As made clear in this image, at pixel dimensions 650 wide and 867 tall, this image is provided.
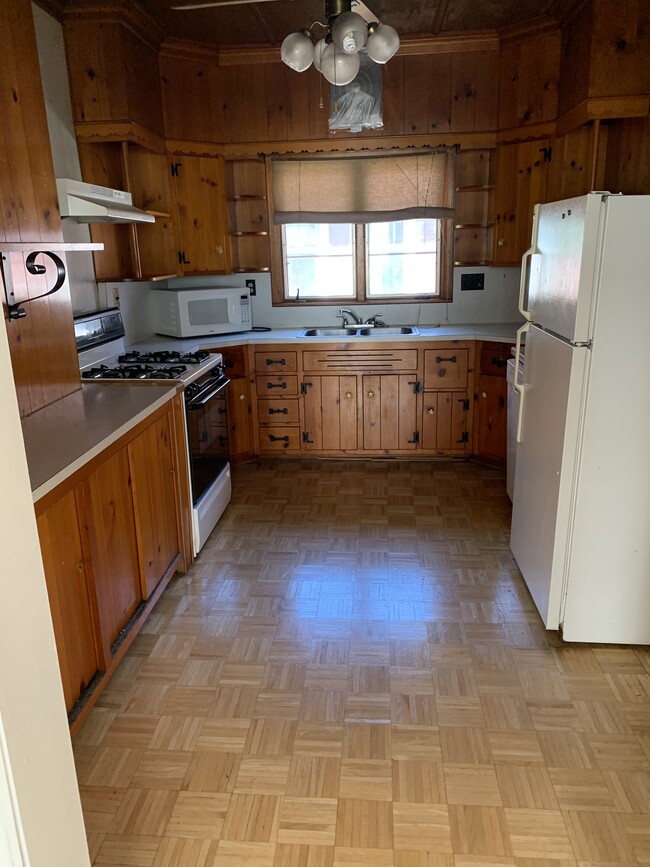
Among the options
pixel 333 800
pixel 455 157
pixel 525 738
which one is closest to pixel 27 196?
pixel 333 800

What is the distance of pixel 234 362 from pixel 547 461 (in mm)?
2355

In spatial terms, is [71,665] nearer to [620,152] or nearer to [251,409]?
[251,409]

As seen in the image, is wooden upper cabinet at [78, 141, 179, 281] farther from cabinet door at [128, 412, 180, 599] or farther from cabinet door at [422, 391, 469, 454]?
cabinet door at [422, 391, 469, 454]

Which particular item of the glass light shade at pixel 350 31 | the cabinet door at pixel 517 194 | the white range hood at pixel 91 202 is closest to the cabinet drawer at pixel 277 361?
the white range hood at pixel 91 202

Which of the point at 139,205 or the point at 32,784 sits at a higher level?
the point at 139,205

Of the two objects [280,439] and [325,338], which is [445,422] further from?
[280,439]

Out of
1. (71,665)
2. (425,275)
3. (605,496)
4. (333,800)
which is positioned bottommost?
(333,800)

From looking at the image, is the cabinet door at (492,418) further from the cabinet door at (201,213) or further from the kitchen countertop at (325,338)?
the cabinet door at (201,213)

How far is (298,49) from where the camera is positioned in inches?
93.2

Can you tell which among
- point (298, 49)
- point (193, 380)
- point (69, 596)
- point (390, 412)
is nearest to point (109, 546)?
point (69, 596)

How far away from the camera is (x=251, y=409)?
434cm

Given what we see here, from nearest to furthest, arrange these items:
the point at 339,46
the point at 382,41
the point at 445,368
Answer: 1. the point at 339,46
2. the point at 382,41
3. the point at 445,368

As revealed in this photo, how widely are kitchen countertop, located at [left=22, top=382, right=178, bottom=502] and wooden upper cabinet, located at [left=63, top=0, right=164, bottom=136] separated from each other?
5.10 ft

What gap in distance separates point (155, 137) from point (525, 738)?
362 centimetres
